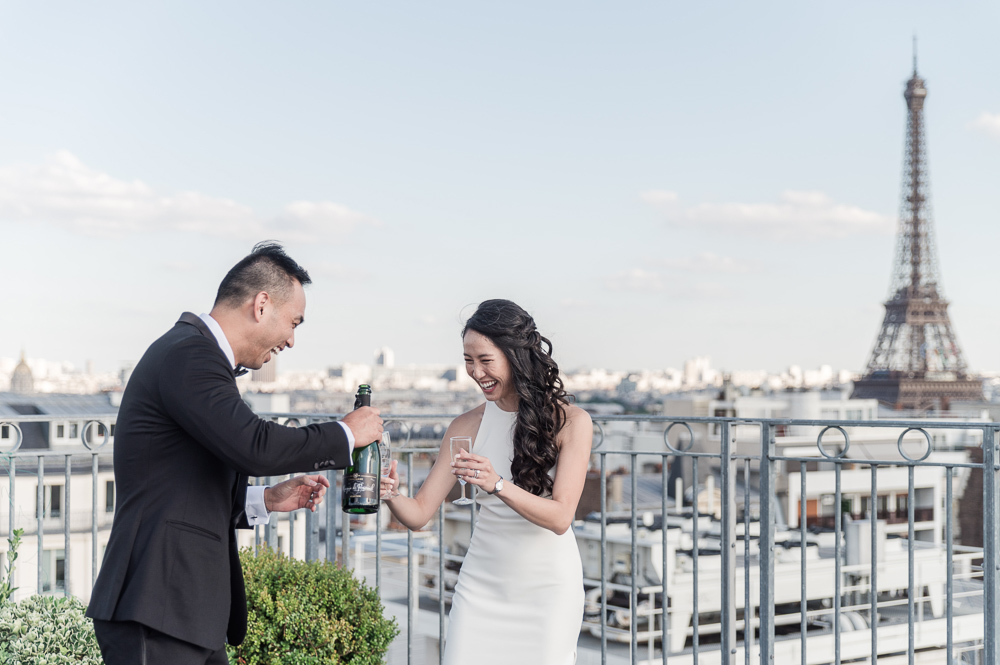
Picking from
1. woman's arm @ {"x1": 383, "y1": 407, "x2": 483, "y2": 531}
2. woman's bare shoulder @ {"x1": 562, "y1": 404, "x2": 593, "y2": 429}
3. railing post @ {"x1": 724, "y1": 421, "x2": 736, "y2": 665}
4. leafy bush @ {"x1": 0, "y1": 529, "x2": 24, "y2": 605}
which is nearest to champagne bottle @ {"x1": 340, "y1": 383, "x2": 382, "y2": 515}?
woman's arm @ {"x1": 383, "y1": 407, "x2": 483, "y2": 531}

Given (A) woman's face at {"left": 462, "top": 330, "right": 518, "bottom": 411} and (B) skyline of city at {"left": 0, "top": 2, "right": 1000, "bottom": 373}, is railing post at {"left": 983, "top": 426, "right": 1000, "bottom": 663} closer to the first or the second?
(A) woman's face at {"left": 462, "top": 330, "right": 518, "bottom": 411}

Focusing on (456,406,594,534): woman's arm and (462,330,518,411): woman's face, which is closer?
(456,406,594,534): woman's arm

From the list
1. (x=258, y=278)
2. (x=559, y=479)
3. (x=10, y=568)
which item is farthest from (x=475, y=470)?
(x=10, y=568)

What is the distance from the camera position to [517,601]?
3.23 metres

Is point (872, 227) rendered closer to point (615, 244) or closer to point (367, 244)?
point (615, 244)

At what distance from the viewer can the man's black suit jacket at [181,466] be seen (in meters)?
2.32

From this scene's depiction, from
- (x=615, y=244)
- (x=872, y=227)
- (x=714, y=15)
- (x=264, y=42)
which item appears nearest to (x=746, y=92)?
(x=714, y=15)

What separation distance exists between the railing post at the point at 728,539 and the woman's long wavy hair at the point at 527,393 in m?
1.60

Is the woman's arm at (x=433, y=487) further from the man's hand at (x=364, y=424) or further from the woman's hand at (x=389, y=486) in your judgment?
the man's hand at (x=364, y=424)

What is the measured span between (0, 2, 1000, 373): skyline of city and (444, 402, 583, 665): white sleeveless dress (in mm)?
39604

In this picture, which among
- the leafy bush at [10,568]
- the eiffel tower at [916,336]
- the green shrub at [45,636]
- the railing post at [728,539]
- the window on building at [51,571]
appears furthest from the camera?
the eiffel tower at [916,336]

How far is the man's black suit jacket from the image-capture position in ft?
7.62

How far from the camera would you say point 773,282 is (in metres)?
95.5

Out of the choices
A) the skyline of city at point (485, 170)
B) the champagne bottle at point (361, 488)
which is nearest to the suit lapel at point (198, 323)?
the champagne bottle at point (361, 488)
